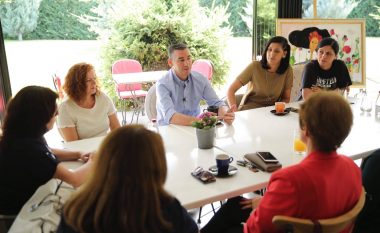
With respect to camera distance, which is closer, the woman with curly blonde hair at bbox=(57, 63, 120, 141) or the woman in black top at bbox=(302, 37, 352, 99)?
the woman with curly blonde hair at bbox=(57, 63, 120, 141)

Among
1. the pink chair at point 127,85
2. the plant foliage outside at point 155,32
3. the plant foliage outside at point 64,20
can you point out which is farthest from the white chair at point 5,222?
the plant foliage outside at point 64,20

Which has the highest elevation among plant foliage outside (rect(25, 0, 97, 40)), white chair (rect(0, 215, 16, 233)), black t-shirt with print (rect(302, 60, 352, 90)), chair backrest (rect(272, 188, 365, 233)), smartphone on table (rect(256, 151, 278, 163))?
plant foliage outside (rect(25, 0, 97, 40))

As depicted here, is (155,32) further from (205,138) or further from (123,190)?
(123,190)

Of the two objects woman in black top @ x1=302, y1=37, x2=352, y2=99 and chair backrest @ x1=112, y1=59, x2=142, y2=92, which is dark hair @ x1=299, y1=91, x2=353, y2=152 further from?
chair backrest @ x1=112, y1=59, x2=142, y2=92

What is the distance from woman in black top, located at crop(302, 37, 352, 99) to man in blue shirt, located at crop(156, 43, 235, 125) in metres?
0.86

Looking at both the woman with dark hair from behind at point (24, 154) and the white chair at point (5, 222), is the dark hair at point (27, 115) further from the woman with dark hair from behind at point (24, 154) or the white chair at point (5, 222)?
the white chair at point (5, 222)

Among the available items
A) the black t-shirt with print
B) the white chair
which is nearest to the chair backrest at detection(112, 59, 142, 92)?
the black t-shirt with print

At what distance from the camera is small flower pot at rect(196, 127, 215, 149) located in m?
2.05

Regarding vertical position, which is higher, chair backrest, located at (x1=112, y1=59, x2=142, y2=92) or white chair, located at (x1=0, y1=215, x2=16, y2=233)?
chair backrest, located at (x1=112, y1=59, x2=142, y2=92)

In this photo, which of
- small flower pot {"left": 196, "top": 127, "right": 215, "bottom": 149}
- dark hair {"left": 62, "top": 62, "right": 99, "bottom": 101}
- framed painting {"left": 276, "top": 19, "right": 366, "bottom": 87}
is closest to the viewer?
small flower pot {"left": 196, "top": 127, "right": 215, "bottom": 149}

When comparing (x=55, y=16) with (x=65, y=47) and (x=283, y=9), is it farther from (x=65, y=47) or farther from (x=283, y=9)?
(x=283, y=9)

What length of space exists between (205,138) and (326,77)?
177 centimetres

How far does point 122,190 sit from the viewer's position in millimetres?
1008

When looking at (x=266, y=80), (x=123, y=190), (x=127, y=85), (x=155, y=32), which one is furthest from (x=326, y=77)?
(x=155, y=32)
